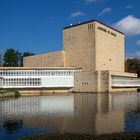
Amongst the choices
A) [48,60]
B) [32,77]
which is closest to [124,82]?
[48,60]

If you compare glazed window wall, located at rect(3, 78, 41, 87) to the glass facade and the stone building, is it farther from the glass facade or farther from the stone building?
the stone building

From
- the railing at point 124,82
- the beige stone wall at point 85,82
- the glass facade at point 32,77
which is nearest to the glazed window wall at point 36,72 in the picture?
the glass facade at point 32,77

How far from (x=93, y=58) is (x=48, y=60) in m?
21.5

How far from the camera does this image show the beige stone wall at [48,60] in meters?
99.7

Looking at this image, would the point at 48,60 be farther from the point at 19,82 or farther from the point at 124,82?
the point at 124,82

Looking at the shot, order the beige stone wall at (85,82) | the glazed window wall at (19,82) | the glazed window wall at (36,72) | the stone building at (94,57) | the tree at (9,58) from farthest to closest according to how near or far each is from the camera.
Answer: the tree at (9,58) → the stone building at (94,57) → the beige stone wall at (85,82) → the glazed window wall at (36,72) → the glazed window wall at (19,82)

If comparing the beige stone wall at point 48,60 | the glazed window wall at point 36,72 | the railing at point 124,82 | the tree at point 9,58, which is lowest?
the railing at point 124,82

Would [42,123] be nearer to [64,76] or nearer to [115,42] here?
[64,76]

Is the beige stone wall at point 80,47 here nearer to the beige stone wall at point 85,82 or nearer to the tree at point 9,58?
the beige stone wall at point 85,82

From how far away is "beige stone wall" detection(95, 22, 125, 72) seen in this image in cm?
9081

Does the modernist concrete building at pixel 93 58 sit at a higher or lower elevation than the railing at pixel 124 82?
higher

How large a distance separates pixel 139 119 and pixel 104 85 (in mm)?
58511

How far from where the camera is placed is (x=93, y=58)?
89625 millimetres

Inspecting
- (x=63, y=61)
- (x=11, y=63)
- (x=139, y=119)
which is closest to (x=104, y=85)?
(x=63, y=61)
